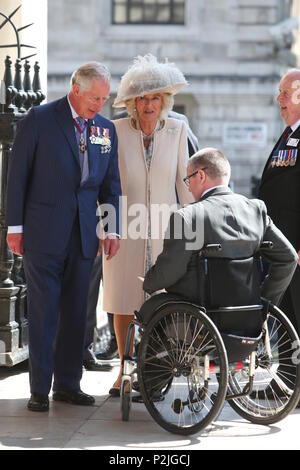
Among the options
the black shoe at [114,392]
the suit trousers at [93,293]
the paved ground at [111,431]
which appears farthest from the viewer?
the suit trousers at [93,293]

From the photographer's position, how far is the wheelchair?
5117 millimetres

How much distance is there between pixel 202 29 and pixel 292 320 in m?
18.5

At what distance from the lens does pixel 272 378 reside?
18.7 ft

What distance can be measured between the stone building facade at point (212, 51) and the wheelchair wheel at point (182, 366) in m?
18.0

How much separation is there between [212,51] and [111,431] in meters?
19.2

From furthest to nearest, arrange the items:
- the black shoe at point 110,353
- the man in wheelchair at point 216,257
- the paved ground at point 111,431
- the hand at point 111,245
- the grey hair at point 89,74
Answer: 1. the black shoe at point 110,353
2. the hand at point 111,245
3. the grey hair at point 89,74
4. the man in wheelchair at point 216,257
5. the paved ground at point 111,431

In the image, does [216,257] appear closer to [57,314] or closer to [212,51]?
[57,314]

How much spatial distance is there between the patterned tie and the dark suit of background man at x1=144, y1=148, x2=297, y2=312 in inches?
24.9

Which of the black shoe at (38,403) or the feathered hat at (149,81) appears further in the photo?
the feathered hat at (149,81)

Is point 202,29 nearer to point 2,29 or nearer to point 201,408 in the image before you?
point 2,29

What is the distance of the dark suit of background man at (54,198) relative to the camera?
567 centimetres

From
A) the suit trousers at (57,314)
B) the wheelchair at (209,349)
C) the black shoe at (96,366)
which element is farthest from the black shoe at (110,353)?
the wheelchair at (209,349)

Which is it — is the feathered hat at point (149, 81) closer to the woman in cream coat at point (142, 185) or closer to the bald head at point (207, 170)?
the woman in cream coat at point (142, 185)
